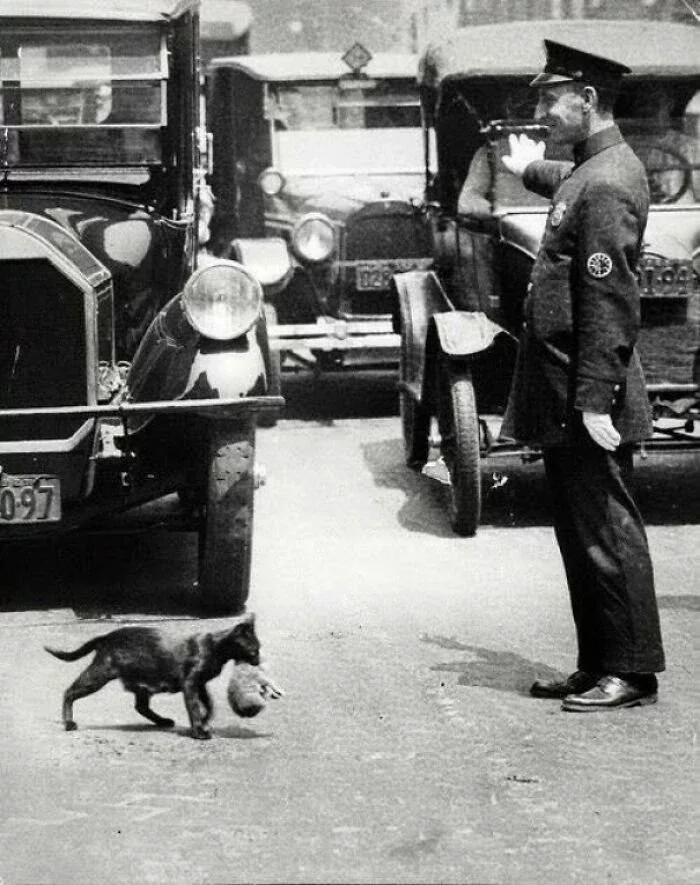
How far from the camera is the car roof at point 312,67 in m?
13.5

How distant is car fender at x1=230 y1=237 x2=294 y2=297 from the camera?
11703 millimetres

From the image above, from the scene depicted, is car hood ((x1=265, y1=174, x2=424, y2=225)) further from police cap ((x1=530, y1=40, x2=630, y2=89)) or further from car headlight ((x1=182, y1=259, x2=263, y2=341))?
police cap ((x1=530, y1=40, x2=630, y2=89))

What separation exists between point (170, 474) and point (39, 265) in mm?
949

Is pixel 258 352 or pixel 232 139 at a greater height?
pixel 232 139

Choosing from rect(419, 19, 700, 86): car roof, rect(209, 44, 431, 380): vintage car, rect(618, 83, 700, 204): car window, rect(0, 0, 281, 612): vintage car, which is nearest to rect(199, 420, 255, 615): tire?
rect(0, 0, 281, 612): vintage car

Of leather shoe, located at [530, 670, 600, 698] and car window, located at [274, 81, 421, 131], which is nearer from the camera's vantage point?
leather shoe, located at [530, 670, 600, 698]

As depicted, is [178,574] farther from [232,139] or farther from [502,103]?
[232,139]

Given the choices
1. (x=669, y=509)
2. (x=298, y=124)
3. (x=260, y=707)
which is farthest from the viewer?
(x=298, y=124)

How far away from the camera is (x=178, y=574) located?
7055 millimetres

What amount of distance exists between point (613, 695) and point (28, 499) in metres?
2.30

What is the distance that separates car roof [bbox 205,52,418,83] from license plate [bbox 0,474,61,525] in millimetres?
8140

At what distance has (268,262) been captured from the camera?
11.8 m

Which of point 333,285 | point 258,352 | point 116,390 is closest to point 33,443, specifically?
point 116,390

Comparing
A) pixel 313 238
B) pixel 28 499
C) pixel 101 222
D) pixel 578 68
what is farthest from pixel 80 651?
pixel 313 238
